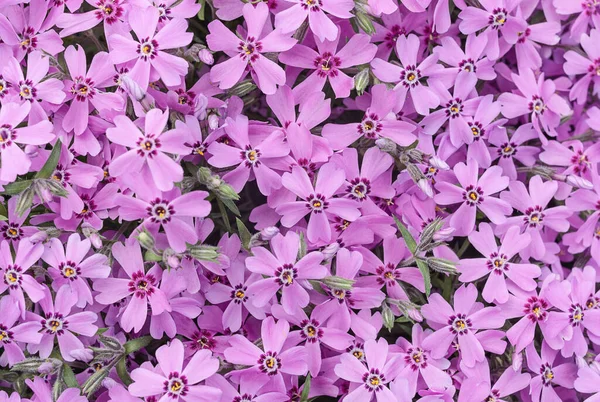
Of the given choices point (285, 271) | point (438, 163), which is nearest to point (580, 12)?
point (438, 163)

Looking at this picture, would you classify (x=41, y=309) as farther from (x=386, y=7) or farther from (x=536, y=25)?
(x=536, y=25)

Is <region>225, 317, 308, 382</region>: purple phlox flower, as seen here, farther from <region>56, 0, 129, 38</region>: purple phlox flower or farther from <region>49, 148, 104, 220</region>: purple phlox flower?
<region>56, 0, 129, 38</region>: purple phlox flower

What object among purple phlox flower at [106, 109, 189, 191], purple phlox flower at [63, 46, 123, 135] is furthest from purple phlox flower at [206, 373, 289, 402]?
purple phlox flower at [63, 46, 123, 135]

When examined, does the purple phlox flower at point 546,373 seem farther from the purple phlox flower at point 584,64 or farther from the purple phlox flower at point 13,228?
the purple phlox flower at point 13,228

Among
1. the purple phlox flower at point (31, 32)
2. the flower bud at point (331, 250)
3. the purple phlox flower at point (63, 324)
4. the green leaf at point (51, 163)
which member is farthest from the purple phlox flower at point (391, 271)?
the purple phlox flower at point (31, 32)

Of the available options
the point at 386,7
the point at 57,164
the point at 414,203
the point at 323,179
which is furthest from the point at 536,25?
the point at 57,164

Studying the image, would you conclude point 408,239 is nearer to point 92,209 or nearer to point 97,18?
point 92,209
